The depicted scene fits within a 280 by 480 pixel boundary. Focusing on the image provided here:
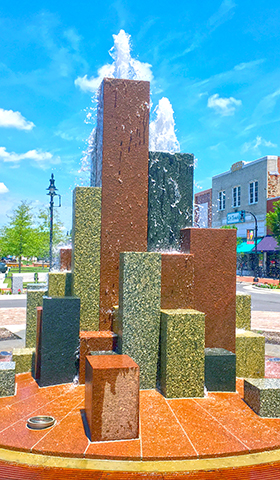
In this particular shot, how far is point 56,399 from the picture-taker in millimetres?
5773

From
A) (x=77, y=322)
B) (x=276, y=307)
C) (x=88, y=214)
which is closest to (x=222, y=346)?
(x=77, y=322)

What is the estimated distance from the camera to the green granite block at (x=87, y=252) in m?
7.09

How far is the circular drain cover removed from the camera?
15.8ft

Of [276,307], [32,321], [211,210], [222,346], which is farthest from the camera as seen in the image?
[211,210]

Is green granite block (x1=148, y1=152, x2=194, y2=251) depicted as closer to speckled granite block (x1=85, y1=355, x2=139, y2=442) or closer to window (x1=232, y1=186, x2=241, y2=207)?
speckled granite block (x1=85, y1=355, x2=139, y2=442)

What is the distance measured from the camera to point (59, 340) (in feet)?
20.8

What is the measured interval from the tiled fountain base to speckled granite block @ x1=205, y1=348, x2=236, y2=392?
163mm

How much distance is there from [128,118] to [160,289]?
339 cm

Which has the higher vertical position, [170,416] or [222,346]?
[222,346]

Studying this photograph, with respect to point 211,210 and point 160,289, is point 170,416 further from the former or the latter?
point 211,210

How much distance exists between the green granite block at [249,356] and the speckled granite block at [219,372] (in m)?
0.86

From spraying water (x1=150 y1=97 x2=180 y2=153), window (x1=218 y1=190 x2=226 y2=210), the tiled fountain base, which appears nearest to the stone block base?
the tiled fountain base

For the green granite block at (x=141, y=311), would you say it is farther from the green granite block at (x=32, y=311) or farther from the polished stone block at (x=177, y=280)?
the green granite block at (x=32, y=311)

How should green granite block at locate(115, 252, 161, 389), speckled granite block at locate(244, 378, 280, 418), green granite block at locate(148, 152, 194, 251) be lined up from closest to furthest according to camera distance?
speckled granite block at locate(244, 378, 280, 418) → green granite block at locate(115, 252, 161, 389) → green granite block at locate(148, 152, 194, 251)
